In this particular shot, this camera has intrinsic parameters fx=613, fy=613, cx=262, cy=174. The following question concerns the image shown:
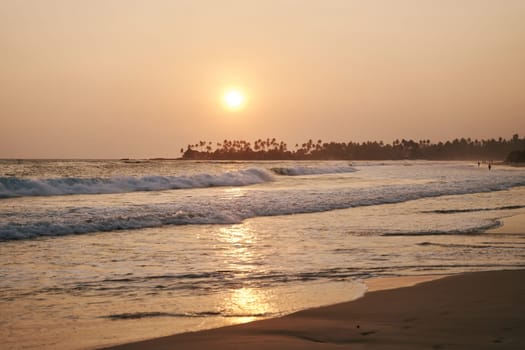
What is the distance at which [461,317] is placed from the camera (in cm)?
617

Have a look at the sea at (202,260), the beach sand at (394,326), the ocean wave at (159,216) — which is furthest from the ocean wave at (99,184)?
the beach sand at (394,326)

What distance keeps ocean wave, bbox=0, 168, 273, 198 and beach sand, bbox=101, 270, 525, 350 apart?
2533 centimetres

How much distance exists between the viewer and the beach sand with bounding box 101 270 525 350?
5.30m

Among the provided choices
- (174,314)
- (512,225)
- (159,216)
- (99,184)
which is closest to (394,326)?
(174,314)

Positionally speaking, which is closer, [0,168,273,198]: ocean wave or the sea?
the sea

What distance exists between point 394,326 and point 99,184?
3136 cm

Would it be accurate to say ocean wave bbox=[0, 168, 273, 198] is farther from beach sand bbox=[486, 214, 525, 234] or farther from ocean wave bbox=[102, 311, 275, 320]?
ocean wave bbox=[102, 311, 275, 320]

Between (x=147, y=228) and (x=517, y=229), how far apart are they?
30.2 ft

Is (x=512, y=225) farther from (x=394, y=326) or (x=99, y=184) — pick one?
(x=99, y=184)

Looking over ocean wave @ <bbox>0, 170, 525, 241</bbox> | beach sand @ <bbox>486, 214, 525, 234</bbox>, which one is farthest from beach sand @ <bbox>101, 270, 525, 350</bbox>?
beach sand @ <bbox>486, 214, 525, 234</bbox>

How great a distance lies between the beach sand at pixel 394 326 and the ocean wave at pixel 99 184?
25328 mm

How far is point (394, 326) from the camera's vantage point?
5945 mm

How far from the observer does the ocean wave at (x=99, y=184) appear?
3097cm

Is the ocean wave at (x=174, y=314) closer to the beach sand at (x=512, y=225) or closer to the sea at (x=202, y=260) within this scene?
the sea at (x=202, y=260)
